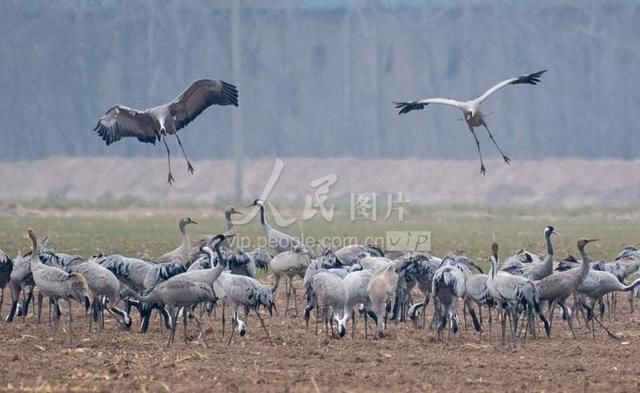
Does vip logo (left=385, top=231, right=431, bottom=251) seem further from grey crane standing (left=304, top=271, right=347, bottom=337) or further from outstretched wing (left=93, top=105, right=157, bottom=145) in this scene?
grey crane standing (left=304, top=271, right=347, bottom=337)

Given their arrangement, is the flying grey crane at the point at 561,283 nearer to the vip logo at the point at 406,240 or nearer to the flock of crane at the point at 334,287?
the flock of crane at the point at 334,287

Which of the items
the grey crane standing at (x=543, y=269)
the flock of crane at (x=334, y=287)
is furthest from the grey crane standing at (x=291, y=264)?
the grey crane standing at (x=543, y=269)

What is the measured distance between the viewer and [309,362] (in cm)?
1177

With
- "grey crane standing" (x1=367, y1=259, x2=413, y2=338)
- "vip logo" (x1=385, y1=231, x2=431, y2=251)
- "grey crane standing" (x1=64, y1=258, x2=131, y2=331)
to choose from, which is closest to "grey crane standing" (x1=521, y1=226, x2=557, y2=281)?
"grey crane standing" (x1=367, y1=259, x2=413, y2=338)

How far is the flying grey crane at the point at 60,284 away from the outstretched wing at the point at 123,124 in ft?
13.2

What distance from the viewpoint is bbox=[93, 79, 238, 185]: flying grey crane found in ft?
56.5

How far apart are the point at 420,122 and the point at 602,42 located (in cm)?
856

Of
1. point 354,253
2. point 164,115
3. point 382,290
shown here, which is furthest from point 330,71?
point 382,290

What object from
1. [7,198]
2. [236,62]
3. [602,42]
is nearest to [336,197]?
[236,62]

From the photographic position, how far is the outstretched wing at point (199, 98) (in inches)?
675

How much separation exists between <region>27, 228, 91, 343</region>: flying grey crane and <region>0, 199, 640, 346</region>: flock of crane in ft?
0.04

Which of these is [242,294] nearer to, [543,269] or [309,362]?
[309,362]

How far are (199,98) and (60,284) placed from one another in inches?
187

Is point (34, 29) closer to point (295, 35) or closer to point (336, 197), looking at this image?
point (295, 35)
